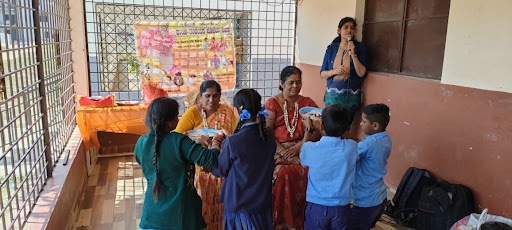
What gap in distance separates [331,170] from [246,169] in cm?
46

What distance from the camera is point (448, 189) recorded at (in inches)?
103

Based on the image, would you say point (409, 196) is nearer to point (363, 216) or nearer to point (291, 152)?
point (363, 216)

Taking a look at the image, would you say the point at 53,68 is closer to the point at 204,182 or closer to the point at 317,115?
the point at 204,182

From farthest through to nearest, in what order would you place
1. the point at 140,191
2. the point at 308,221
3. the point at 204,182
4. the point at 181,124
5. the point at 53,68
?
the point at 140,191, the point at 53,68, the point at 181,124, the point at 204,182, the point at 308,221

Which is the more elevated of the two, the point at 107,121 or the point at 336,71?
the point at 336,71

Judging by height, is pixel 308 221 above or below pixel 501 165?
below

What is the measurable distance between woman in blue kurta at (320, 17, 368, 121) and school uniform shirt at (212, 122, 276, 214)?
1.82 metres

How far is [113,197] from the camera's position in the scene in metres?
3.27

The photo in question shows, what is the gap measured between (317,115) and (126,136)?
8.65 ft

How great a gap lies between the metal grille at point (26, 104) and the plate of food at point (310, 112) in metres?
1.63

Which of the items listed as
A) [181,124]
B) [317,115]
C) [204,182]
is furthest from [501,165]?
[181,124]

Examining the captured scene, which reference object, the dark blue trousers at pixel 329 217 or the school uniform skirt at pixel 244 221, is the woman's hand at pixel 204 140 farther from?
the dark blue trousers at pixel 329 217

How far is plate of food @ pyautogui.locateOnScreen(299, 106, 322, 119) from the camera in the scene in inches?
93.0

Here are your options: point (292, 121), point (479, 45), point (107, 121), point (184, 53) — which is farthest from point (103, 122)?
point (479, 45)
